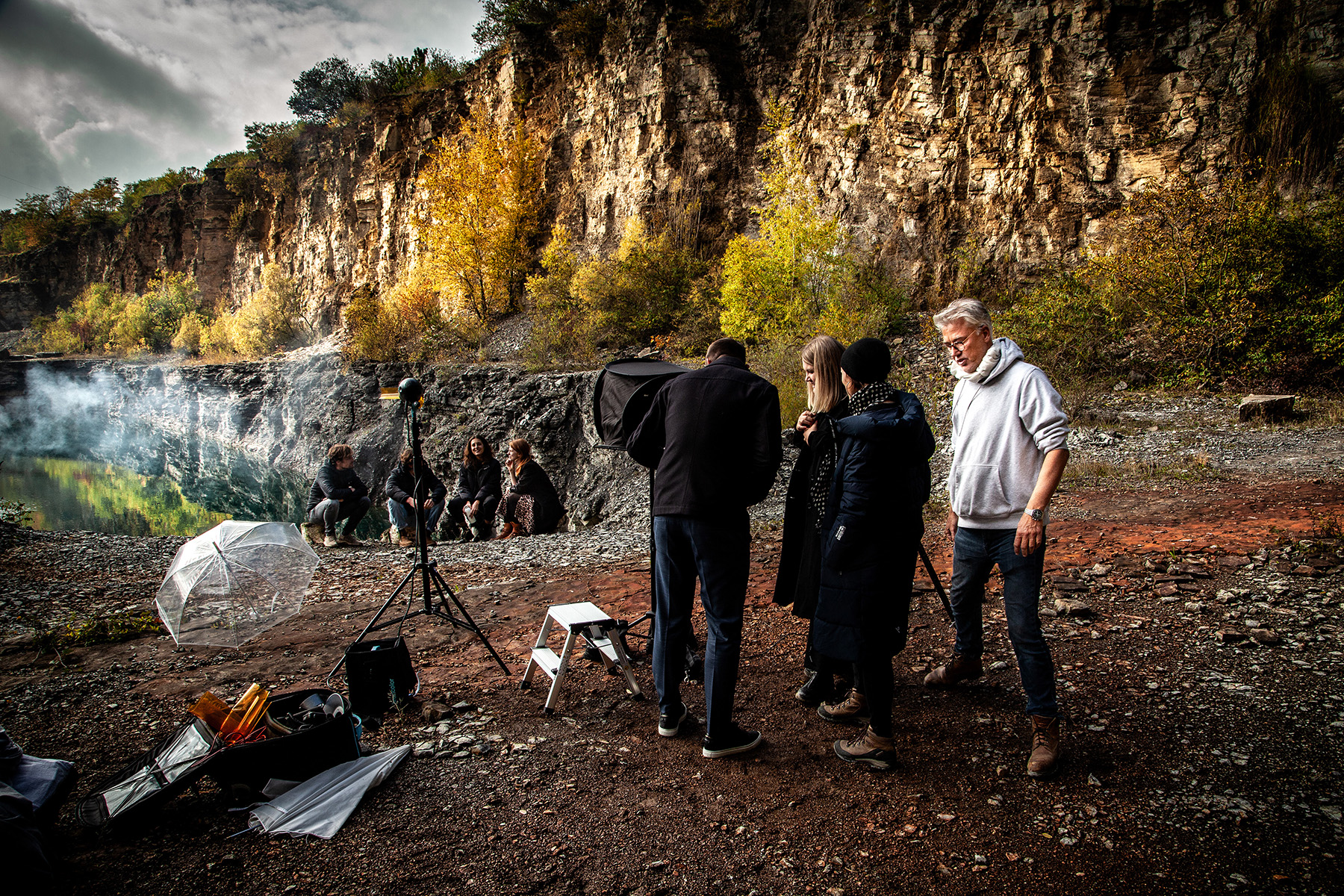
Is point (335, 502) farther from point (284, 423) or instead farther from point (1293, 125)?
point (1293, 125)

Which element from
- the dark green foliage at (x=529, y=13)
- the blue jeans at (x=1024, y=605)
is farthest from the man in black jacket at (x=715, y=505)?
the dark green foliage at (x=529, y=13)

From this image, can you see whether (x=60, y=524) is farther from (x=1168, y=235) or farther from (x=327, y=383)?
(x=1168, y=235)

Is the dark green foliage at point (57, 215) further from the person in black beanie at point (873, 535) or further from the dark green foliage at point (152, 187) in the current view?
the person in black beanie at point (873, 535)

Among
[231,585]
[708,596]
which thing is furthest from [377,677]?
[708,596]

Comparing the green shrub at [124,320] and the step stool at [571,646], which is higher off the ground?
the green shrub at [124,320]

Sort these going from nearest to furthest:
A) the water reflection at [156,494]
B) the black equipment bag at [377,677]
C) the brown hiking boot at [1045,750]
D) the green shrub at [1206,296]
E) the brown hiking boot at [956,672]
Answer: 1. the brown hiking boot at [1045,750]
2. the brown hiking boot at [956,672]
3. the black equipment bag at [377,677]
4. the green shrub at [1206,296]
5. the water reflection at [156,494]

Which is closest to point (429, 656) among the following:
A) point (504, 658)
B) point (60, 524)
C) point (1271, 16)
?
point (504, 658)

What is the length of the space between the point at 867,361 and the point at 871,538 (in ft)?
2.81

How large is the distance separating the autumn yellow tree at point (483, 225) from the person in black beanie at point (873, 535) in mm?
24056

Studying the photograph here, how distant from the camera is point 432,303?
2734cm

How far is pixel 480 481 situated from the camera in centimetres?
1120

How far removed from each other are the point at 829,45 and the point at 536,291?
44.2 feet

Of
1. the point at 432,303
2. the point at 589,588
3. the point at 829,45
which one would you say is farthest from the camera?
the point at 432,303

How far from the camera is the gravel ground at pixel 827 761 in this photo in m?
2.50
